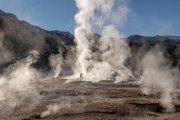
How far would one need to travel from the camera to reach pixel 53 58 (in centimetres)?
7262

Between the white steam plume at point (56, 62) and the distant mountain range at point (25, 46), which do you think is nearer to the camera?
the white steam plume at point (56, 62)

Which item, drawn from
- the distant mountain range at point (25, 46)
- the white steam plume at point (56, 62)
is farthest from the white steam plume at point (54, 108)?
the white steam plume at point (56, 62)

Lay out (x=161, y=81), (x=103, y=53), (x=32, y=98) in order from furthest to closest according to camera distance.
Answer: (x=103, y=53) → (x=161, y=81) → (x=32, y=98)

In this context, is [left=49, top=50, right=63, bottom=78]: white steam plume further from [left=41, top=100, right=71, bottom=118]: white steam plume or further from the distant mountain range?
[left=41, top=100, right=71, bottom=118]: white steam plume

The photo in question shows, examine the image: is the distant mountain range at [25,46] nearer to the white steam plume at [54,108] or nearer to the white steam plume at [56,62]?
the white steam plume at [56,62]

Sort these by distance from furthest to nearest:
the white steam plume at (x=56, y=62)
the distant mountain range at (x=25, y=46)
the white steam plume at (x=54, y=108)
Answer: the distant mountain range at (x=25, y=46), the white steam plume at (x=56, y=62), the white steam plume at (x=54, y=108)

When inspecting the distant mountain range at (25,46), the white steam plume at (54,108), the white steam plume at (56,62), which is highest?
the distant mountain range at (25,46)

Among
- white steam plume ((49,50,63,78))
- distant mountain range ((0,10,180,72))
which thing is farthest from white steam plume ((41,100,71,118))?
white steam plume ((49,50,63,78))

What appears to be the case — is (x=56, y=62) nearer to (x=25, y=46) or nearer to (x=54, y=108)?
(x=25, y=46)

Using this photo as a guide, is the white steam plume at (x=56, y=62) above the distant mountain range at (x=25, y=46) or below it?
below

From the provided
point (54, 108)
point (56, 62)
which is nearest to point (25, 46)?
point (56, 62)

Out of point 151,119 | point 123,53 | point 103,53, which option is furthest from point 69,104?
point 123,53

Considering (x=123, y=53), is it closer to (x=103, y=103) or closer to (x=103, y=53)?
(x=103, y=53)

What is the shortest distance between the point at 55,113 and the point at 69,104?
253 cm
